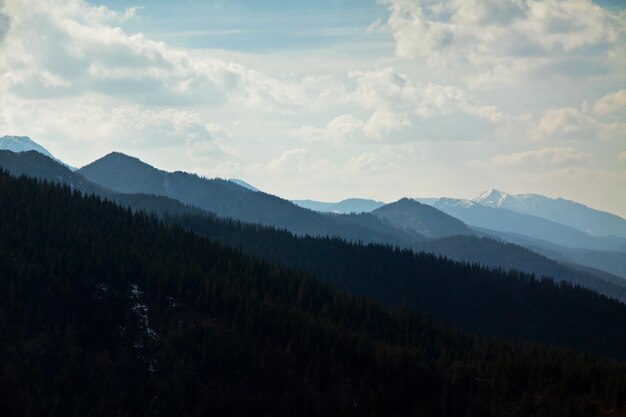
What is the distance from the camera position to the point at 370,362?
166 m

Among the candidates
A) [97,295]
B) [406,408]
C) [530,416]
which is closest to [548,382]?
[530,416]

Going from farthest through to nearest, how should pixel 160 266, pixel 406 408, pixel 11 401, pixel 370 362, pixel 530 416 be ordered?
pixel 160 266
pixel 370 362
pixel 406 408
pixel 530 416
pixel 11 401

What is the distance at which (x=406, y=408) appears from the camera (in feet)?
510

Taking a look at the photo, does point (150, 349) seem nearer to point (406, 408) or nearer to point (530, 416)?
point (406, 408)

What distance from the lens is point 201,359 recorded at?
15700 centimetres

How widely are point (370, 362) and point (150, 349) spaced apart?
48760mm

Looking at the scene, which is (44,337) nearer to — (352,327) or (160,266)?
(160,266)

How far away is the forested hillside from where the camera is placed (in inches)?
5659

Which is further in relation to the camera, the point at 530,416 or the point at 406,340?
the point at 406,340

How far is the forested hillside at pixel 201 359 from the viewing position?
14375 cm

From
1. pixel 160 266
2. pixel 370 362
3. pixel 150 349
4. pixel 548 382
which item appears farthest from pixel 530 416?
pixel 160 266

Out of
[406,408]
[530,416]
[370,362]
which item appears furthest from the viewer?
[370,362]

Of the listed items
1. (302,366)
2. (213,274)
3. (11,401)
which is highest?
(213,274)

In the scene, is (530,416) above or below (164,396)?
above
